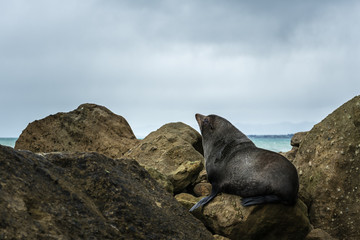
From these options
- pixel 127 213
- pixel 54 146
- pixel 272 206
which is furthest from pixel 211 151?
pixel 54 146

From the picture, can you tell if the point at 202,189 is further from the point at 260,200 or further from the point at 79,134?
the point at 79,134

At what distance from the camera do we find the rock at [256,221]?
5.15 meters

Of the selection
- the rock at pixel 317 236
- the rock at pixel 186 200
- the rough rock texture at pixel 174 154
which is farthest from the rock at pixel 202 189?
the rock at pixel 317 236

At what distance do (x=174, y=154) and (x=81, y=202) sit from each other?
5.12m

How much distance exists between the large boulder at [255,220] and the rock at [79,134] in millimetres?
4872

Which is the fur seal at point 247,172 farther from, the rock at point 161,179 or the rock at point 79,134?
the rock at point 79,134

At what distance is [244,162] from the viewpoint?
5711 millimetres

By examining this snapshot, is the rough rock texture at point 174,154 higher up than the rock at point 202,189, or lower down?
higher up

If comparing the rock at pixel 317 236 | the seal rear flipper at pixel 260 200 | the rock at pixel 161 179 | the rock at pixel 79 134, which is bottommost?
the rock at pixel 317 236

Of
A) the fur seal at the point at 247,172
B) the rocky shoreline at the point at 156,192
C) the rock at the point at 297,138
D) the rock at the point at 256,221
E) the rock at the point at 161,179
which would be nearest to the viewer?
the rocky shoreline at the point at 156,192

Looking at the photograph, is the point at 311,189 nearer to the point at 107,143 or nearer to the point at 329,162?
the point at 329,162

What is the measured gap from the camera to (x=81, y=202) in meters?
3.40

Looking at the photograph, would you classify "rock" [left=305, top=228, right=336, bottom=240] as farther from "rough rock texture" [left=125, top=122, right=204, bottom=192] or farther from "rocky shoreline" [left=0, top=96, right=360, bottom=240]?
"rough rock texture" [left=125, top=122, right=204, bottom=192]

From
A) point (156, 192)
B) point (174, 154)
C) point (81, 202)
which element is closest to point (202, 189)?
point (174, 154)
